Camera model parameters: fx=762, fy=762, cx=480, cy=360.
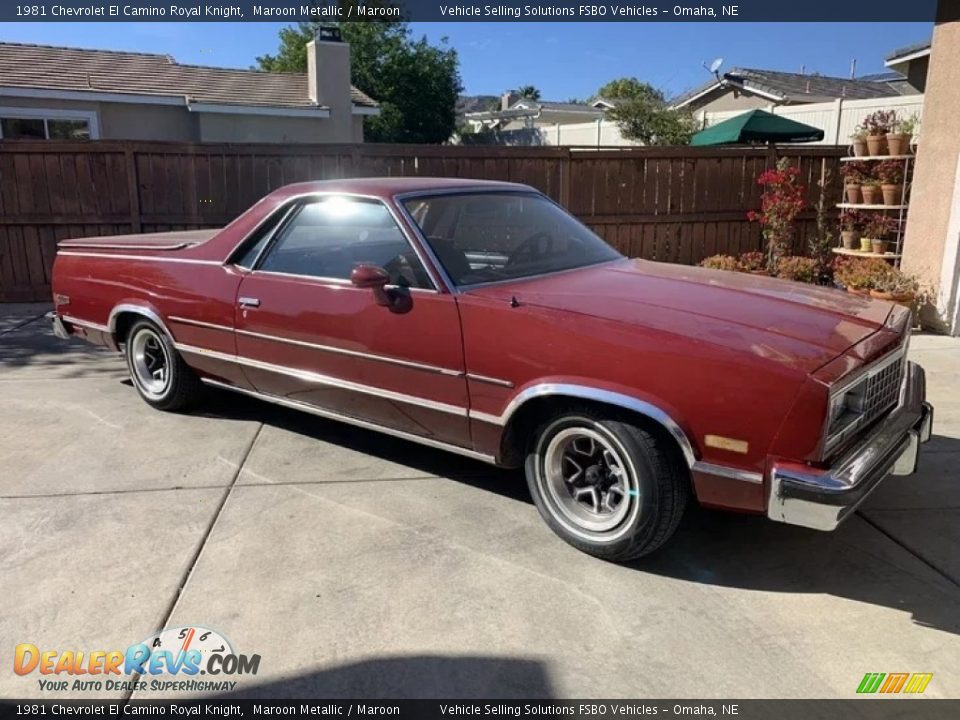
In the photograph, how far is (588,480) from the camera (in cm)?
338

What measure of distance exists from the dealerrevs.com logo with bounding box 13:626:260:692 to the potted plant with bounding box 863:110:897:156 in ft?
29.7

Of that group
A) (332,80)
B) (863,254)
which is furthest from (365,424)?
(332,80)

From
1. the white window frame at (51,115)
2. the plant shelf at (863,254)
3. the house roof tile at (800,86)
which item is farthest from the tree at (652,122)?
the white window frame at (51,115)

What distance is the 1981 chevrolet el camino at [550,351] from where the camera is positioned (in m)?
2.84

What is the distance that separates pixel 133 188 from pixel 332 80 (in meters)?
12.7

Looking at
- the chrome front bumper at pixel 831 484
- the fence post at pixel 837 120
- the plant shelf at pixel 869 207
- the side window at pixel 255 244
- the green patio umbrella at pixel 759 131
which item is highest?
the fence post at pixel 837 120

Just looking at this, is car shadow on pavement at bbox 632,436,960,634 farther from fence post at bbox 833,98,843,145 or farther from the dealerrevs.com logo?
fence post at bbox 833,98,843,145

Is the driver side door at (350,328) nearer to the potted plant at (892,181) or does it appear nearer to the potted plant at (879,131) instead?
the potted plant at (892,181)

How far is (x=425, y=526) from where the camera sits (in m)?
3.68

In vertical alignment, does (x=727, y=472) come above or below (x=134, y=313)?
below

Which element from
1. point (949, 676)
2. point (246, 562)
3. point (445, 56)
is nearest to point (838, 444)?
point (949, 676)

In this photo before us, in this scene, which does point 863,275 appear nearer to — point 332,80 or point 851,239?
point 851,239

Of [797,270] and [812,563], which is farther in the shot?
[797,270]

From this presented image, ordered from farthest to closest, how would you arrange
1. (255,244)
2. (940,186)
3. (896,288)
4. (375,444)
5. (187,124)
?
(187,124) < (896,288) < (940,186) < (375,444) < (255,244)
